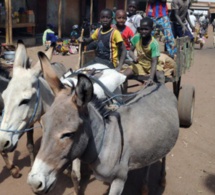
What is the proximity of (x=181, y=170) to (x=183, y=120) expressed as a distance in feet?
4.14

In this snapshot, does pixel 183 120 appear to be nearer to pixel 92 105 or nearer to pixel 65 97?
pixel 92 105

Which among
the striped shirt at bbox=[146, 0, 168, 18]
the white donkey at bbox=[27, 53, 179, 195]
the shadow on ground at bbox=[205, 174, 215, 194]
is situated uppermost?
the striped shirt at bbox=[146, 0, 168, 18]

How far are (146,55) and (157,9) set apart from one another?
7.99ft

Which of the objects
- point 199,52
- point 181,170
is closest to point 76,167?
point 181,170

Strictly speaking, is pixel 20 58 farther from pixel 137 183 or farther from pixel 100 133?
pixel 137 183

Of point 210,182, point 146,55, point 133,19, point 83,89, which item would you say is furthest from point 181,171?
point 133,19

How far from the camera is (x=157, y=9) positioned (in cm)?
709

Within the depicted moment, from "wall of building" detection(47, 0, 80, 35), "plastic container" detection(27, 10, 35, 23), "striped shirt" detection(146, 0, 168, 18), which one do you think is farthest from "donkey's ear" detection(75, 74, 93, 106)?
"wall of building" detection(47, 0, 80, 35)

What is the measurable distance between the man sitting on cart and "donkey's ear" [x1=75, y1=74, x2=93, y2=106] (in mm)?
Result: 2562

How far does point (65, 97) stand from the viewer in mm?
2350

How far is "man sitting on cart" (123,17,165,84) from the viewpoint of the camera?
483 centimetres

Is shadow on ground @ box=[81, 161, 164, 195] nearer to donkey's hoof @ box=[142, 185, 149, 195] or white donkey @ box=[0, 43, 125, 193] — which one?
donkey's hoof @ box=[142, 185, 149, 195]

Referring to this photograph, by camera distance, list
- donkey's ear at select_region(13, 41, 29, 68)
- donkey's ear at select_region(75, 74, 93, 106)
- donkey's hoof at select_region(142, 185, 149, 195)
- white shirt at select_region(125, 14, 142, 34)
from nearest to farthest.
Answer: donkey's ear at select_region(75, 74, 93, 106) → donkey's ear at select_region(13, 41, 29, 68) → donkey's hoof at select_region(142, 185, 149, 195) → white shirt at select_region(125, 14, 142, 34)

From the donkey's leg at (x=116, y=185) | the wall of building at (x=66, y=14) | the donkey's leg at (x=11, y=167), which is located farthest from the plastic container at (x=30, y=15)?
the donkey's leg at (x=116, y=185)
